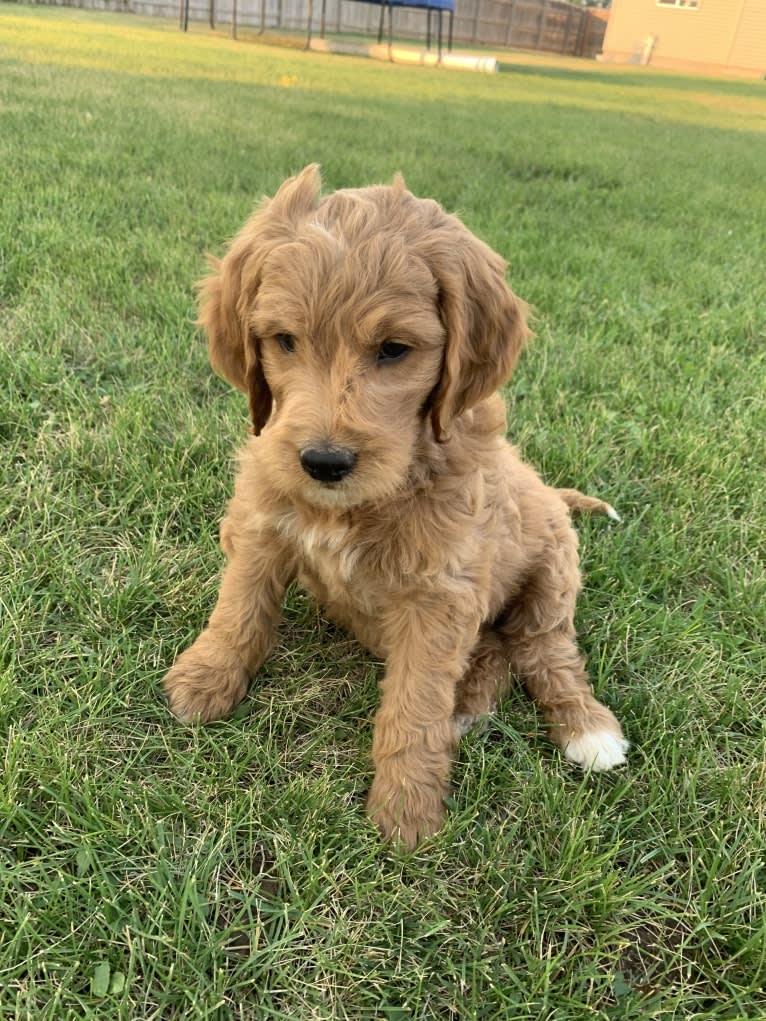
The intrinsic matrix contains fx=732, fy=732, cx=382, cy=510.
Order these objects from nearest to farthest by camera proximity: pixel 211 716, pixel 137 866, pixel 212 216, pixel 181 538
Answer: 1. pixel 137 866
2. pixel 211 716
3. pixel 181 538
4. pixel 212 216

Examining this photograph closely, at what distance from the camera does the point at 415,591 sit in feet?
7.48

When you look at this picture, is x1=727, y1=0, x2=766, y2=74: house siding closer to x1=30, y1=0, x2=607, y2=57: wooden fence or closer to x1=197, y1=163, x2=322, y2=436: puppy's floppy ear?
x1=30, y1=0, x2=607, y2=57: wooden fence

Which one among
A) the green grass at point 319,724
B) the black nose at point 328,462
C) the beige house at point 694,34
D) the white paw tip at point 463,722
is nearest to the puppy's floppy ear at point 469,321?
the black nose at point 328,462

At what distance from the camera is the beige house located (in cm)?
4294

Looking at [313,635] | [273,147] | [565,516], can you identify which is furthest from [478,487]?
[273,147]

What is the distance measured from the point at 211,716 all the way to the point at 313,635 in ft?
1.86

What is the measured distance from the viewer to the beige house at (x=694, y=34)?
42.9 meters

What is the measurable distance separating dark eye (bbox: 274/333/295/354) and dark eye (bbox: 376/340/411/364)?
266 millimetres

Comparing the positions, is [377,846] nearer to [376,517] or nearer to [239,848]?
[239,848]

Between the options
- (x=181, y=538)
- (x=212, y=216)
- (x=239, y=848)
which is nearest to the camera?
(x=239, y=848)

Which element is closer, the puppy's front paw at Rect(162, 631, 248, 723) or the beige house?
the puppy's front paw at Rect(162, 631, 248, 723)

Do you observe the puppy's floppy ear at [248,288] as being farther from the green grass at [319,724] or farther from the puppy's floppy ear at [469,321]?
the green grass at [319,724]

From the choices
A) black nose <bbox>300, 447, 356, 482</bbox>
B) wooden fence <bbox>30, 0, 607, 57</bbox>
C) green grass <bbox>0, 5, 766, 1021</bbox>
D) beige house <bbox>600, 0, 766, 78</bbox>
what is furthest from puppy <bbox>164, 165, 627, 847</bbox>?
beige house <bbox>600, 0, 766, 78</bbox>

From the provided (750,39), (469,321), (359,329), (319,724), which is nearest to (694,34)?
(750,39)
